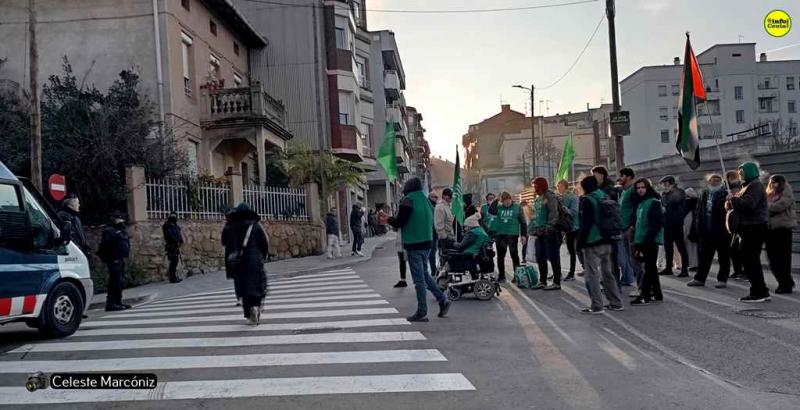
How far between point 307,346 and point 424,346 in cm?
125

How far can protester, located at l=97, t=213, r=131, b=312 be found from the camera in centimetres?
1091

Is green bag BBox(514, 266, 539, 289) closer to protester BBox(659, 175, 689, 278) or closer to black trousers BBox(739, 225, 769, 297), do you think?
protester BBox(659, 175, 689, 278)

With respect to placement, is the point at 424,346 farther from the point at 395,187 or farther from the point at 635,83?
the point at 635,83


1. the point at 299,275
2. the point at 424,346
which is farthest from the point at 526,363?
the point at 299,275

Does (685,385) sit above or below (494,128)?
below

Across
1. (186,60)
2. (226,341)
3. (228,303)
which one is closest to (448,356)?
(226,341)

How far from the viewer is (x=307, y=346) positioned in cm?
679

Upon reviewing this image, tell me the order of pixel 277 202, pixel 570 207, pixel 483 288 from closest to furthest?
1. pixel 483 288
2. pixel 570 207
3. pixel 277 202

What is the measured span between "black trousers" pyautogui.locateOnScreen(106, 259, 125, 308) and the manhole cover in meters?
9.60

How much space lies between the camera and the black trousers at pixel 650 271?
8828mm

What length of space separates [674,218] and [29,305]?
10345mm

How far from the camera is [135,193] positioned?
15.9 meters

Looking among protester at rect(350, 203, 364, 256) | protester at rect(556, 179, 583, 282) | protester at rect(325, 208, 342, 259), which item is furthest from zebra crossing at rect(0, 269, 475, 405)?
protester at rect(350, 203, 364, 256)

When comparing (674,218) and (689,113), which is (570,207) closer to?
(674,218)
